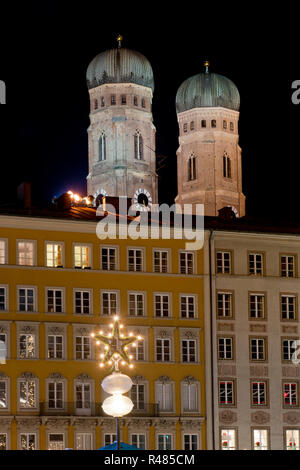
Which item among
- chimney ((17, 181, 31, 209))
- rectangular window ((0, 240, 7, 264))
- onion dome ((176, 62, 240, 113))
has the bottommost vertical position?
rectangular window ((0, 240, 7, 264))

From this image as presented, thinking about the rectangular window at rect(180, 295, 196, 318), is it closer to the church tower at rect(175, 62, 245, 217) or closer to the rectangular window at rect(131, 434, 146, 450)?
the rectangular window at rect(131, 434, 146, 450)

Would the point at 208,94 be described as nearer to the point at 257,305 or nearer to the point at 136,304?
the point at 257,305

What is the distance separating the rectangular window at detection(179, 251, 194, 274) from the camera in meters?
83.8

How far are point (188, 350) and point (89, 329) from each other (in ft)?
20.3

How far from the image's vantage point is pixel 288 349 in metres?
84.6

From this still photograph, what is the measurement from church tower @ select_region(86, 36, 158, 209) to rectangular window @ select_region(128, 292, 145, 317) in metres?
71.9

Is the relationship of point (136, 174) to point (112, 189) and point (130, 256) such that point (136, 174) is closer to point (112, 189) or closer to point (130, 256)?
point (112, 189)

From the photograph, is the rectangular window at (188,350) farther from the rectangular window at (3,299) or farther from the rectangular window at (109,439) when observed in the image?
the rectangular window at (3,299)

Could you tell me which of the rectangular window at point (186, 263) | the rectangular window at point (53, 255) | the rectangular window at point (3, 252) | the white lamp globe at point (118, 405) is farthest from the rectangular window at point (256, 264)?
the white lamp globe at point (118, 405)

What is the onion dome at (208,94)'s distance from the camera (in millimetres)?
162250

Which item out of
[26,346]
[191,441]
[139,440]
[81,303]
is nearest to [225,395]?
[191,441]

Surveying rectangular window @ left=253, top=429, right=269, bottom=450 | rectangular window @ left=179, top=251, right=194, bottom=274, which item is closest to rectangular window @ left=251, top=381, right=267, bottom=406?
rectangular window @ left=253, top=429, right=269, bottom=450

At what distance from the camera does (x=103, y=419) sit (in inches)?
3095
